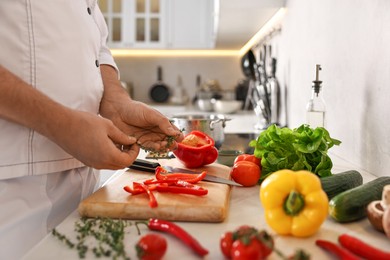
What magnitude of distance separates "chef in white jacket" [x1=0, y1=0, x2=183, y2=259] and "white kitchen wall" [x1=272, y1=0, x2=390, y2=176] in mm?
525

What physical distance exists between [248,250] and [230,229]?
0.21 m

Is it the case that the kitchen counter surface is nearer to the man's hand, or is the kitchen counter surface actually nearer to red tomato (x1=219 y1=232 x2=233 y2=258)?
red tomato (x1=219 y1=232 x2=233 y2=258)

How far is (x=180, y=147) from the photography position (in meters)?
1.27

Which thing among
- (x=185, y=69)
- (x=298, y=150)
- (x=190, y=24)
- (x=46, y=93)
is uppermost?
(x=190, y=24)

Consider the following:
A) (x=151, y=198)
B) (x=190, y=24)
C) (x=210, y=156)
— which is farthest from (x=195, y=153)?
(x=190, y=24)

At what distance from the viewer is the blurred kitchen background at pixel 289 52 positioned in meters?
1.16

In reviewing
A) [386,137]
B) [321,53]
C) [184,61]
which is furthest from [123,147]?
[184,61]

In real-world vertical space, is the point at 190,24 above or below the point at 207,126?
above

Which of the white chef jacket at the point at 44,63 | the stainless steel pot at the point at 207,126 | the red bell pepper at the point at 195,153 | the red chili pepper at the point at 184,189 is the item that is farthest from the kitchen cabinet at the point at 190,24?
the red chili pepper at the point at 184,189

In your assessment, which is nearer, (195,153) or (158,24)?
(195,153)

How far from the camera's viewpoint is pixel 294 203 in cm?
69

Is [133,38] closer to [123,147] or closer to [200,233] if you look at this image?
[123,147]

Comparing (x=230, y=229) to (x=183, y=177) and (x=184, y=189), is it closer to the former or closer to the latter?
(x=184, y=189)

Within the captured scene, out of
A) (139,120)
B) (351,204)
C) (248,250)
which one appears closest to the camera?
(248,250)
